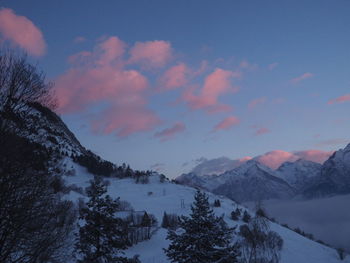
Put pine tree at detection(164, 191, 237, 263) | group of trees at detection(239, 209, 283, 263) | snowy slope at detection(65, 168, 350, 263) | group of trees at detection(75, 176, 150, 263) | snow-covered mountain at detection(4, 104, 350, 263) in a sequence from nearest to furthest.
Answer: snow-covered mountain at detection(4, 104, 350, 263) < pine tree at detection(164, 191, 237, 263) < group of trees at detection(75, 176, 150, 263) < group of trees at detection(239, 209, 283, 263) < snowy slope at detection(65, 168, 350, 263)

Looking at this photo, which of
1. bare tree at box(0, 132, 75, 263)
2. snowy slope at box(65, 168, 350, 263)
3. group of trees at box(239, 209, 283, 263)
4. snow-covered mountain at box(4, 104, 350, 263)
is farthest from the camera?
snowy slope at box(65, 168, 350, 263)

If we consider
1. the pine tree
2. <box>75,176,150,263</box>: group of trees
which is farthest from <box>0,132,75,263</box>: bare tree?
<box>75,176,150,263</box>: group of trees

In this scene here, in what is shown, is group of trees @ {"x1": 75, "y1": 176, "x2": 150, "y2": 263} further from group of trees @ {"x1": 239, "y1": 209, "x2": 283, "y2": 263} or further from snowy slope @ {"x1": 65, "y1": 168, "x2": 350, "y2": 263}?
snowy slope @ {"x1": 65, "y1": 168, "x2": 350, "y2": 263}

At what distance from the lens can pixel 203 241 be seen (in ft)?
63.0

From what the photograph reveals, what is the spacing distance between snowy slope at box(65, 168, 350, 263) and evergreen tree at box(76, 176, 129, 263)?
34.3 meters

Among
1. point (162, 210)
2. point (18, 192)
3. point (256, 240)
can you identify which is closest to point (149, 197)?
point (162, 210)

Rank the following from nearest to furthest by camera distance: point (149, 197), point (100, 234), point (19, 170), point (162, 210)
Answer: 1. point (19, 170)
2. point (100, 234)
3. point (162, 210)
4. point (149, 197)

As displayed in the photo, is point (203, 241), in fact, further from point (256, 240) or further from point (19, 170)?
point (256, 240)

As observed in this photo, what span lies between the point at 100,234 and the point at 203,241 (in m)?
8.65

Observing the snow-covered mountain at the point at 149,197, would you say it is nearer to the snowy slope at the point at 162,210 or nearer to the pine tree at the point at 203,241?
the snowy slope at the point at 162,210

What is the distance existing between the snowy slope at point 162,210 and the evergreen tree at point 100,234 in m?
34.3

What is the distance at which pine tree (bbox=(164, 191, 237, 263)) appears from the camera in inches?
740

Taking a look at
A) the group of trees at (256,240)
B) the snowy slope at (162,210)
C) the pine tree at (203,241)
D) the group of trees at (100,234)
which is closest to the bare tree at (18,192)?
the pine tree at (203,241)

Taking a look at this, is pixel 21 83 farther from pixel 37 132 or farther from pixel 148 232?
pixel 148 232
